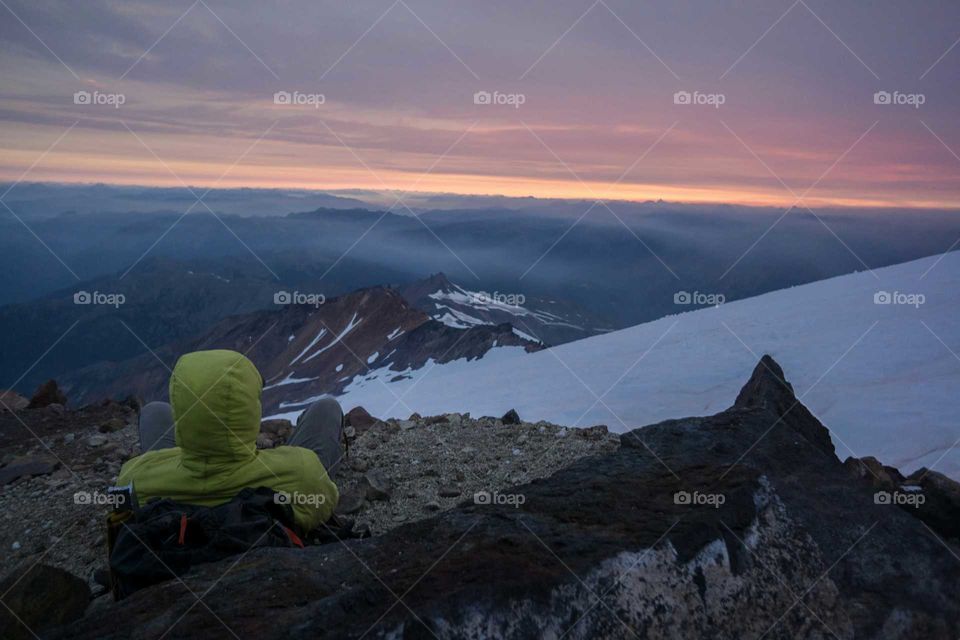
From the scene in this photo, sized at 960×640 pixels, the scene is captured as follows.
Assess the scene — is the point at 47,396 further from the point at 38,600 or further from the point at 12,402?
the point at 38,600

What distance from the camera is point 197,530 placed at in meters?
4.25

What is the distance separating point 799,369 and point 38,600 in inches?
562

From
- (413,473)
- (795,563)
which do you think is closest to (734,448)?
(795,563)

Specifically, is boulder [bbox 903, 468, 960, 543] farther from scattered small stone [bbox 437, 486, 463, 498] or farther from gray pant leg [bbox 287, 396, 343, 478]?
gray pant leg [bbox 287, 396, 343, 478]

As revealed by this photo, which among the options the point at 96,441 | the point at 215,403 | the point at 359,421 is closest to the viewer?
Result: the point at 215,403

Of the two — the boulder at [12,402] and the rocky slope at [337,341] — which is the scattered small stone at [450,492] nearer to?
the boulder at [12,402]

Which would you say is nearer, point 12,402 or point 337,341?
point 12,402

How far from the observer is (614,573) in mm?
3373

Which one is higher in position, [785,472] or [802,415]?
[802,415]

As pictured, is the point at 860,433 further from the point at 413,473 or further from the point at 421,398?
the point at 421,398

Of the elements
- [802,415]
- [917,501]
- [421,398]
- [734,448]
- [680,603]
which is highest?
[421,398]

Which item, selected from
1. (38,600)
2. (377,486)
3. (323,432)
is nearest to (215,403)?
(38,600)

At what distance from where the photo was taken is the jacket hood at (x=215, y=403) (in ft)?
14.8

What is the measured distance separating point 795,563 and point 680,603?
35.6 inches
